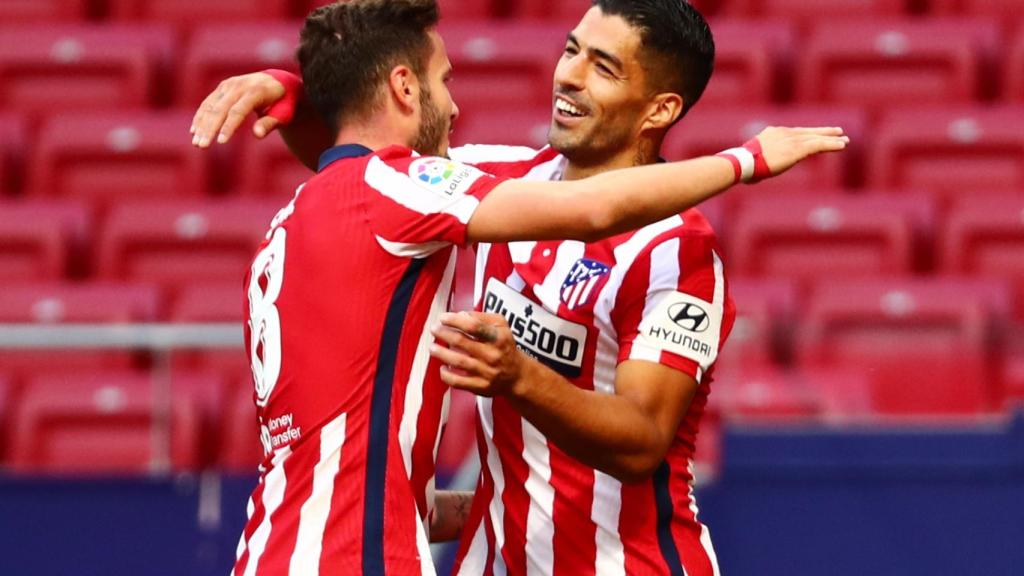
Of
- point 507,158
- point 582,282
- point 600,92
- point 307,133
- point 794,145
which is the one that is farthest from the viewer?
point 507,158

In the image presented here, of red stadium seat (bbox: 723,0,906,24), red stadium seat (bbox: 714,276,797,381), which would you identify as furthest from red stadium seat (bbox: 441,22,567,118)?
red stadium seat (bbox: 714,276,797,381)

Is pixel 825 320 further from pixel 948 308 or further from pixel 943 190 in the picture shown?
pixel 943 190

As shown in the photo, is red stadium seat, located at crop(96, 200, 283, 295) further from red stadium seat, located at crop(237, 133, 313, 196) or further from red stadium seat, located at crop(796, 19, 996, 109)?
red stadium seat, located at crop(796, 19, 996, 109)

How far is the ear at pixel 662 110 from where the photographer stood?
145 inches

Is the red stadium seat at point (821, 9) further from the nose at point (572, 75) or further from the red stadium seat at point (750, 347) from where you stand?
the nose at point (572, 75)

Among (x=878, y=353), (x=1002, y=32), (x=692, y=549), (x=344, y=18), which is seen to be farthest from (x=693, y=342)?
(x=1002, y=32)

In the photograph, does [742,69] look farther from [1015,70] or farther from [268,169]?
[268,169]

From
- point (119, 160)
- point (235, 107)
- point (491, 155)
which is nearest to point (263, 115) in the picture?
point (235, 107)

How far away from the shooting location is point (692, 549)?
3.63 m

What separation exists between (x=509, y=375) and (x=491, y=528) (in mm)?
845

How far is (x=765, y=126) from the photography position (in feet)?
24.4

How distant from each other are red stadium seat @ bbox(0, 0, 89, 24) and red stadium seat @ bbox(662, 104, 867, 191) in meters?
3.27

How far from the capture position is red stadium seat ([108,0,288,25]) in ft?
28.9

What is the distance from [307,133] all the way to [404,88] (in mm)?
493
